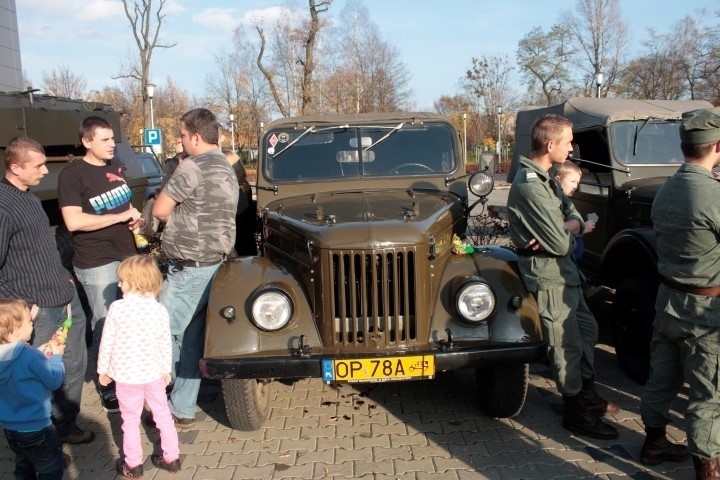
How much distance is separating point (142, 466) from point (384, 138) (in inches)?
121

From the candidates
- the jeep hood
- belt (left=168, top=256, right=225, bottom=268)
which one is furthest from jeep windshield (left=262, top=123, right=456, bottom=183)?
belt (left=168, top=256, right=225, bottom=268)

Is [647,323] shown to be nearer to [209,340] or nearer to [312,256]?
[312,256]

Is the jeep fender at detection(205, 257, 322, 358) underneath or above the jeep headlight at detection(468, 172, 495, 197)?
underneath

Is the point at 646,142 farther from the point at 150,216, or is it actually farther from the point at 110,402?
the point at 150,216

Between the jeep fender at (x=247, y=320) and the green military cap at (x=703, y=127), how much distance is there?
224 centimetres

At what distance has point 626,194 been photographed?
17.6 feet

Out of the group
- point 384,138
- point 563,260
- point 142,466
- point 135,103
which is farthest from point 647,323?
point 135,103

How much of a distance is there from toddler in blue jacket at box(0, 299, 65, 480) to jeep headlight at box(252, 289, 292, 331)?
1.05 meters

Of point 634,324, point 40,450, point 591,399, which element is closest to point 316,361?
point 40,450

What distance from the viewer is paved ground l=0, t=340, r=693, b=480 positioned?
352 centimetres

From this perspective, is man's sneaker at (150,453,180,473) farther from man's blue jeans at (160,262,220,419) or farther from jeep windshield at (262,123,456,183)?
jeep windshield at (262,123,456,183)

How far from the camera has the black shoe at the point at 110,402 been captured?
4.38 metres

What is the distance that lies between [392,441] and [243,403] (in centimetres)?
95

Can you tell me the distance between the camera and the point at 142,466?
3.54m
